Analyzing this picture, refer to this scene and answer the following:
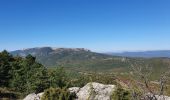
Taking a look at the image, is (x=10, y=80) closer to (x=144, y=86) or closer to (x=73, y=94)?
(x=73, y=94)

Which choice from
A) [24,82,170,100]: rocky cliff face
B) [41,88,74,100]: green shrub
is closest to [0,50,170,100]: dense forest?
[41,88,74,100]: green shrub

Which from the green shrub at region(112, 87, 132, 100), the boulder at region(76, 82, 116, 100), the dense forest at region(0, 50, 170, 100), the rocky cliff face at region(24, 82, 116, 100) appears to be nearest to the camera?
the green shrub at region(112, 87, 132, 100)

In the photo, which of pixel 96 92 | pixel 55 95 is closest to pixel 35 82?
pixel 96 92

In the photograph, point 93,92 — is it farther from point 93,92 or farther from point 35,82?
point 35,82

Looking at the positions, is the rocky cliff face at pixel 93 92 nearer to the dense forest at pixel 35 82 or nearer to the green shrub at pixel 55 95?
the dense forest at pixel 35 82

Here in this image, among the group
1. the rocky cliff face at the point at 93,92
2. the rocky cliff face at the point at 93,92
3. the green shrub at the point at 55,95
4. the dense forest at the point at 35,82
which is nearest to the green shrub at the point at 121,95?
the dense forest at the point at 35,82

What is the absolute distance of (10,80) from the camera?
7975 centimetres

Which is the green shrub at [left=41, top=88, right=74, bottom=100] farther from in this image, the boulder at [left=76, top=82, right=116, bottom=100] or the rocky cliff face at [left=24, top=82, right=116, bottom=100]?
the boulder at [left=76, top=82, right=116, bottom=100]

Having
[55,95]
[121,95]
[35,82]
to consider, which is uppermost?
[121,95]

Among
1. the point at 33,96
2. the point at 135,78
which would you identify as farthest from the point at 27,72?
the point at 135,78

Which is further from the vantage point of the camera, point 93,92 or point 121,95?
point 93,92

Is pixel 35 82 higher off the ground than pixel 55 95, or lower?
lower

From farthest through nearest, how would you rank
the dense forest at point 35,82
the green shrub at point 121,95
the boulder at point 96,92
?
1. the boulder at point 96,92
2. the dense forest at point 35,82
3. the green shrub at point 121,95

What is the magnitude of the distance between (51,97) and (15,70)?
4460 centimetres
